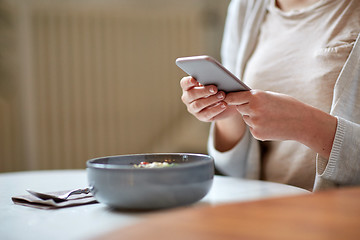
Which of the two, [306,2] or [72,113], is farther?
[72,113]

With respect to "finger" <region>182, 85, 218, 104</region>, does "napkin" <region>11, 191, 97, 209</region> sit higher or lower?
lower

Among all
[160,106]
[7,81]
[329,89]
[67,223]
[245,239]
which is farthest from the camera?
[160,106]

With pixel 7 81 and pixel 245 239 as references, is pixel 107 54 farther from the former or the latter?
pixel 245 239

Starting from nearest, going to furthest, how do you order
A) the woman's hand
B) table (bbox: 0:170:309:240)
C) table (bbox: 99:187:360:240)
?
1. table (bbox: 99:187:360:240)
2. table (bbox: 0:170:309:240)
3. the woman's hand

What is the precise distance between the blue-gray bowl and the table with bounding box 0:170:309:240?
2 cm

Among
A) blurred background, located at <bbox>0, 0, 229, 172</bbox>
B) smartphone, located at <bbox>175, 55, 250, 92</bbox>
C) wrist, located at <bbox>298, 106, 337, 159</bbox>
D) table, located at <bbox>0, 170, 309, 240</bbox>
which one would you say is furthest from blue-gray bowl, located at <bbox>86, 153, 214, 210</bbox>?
blurred background, located at <bbox>0, 0, 229, 172</bbox>

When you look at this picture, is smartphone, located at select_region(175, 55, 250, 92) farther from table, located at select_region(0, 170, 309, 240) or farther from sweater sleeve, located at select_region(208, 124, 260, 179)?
sweater sleeve, located at select_region(208, 124, 260, 179)

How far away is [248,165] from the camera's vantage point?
112 centimetres

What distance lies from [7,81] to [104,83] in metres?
0.62

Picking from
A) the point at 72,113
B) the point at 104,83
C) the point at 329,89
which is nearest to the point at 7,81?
the point at 72,113

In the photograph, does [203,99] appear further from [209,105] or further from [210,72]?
[210,72]

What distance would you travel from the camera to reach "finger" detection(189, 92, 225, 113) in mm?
790

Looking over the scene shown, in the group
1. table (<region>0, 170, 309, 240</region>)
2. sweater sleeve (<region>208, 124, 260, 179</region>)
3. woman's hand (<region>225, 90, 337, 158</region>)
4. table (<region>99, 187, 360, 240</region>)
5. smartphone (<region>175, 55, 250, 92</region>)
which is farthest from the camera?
sweater sleeve (<region>208, 124, 260, 179</region>)

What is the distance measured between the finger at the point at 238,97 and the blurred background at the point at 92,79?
2047 millimetres
